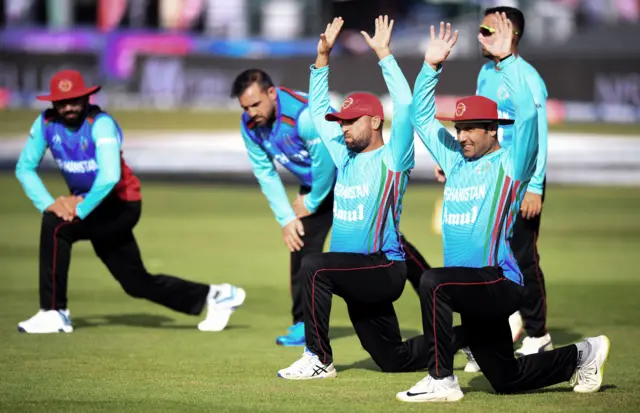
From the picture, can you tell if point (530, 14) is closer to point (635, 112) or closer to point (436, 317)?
point (635, 112)

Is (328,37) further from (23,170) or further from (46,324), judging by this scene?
(46,324)

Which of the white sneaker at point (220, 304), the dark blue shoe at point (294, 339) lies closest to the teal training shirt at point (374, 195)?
the dark blue shoe at point (294, 339)

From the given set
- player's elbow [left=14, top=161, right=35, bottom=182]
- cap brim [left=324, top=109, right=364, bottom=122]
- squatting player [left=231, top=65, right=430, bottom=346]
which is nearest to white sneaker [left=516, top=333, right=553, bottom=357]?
squatting player [left=231, top=65, right=430, bottom=346]

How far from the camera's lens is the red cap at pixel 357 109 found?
7.28 meters

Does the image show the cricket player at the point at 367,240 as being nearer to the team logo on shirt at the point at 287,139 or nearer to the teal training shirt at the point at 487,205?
the teal training shirt at the point at 487,205

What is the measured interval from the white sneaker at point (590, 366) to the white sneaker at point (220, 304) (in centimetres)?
327

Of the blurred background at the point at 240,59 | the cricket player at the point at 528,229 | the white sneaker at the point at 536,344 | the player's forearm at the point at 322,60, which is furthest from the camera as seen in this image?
the blurred background at the point at 240,59

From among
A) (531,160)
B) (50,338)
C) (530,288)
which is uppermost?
(531,160)

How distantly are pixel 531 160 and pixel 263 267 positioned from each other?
22.4 ft

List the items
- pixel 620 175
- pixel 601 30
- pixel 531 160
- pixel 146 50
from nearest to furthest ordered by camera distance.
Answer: pixel 531 160 < pixel 620 175 < pixel 601 30 < pixel 146 50

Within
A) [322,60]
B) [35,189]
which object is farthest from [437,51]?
[35,189]

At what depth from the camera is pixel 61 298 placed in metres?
9.28

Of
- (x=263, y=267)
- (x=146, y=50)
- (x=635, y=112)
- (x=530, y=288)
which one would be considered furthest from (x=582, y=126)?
(x=530, y=288)

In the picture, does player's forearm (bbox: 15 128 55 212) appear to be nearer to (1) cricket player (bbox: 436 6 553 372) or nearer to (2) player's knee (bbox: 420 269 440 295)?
(1) cricket player (bbox: 436 6 553 372)
